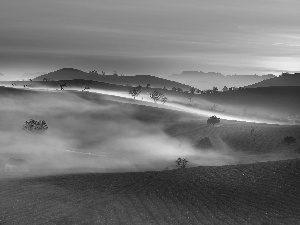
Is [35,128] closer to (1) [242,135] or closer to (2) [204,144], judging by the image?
(2) [204,144]

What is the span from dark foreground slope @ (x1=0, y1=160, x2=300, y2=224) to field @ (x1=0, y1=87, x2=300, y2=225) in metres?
0.06

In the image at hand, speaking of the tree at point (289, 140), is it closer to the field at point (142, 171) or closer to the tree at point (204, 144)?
the field at point (142, 171)

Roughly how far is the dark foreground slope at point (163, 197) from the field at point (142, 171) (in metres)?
0.06

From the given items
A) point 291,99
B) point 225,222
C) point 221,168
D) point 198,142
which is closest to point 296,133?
point 198,142

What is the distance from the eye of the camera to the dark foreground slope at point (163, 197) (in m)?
25.2

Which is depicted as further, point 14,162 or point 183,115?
point 183,115

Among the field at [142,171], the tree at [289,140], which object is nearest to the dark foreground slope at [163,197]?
the field at [142,171]

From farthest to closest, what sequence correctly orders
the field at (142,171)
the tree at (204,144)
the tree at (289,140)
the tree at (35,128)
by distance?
the tree at (35,128), the tree at (204,144), the tree at (289,140), the field at (142,171)

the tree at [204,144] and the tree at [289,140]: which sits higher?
the tree at [289,140]

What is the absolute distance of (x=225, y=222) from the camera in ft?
81.2

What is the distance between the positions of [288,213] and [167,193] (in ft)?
27.4

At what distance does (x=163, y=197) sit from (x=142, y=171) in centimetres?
1618

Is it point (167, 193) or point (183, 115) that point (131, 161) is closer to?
point (167, 193)

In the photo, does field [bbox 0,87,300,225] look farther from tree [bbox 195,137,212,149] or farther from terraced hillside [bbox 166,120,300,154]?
tree [bbox 195,137,212,149]
